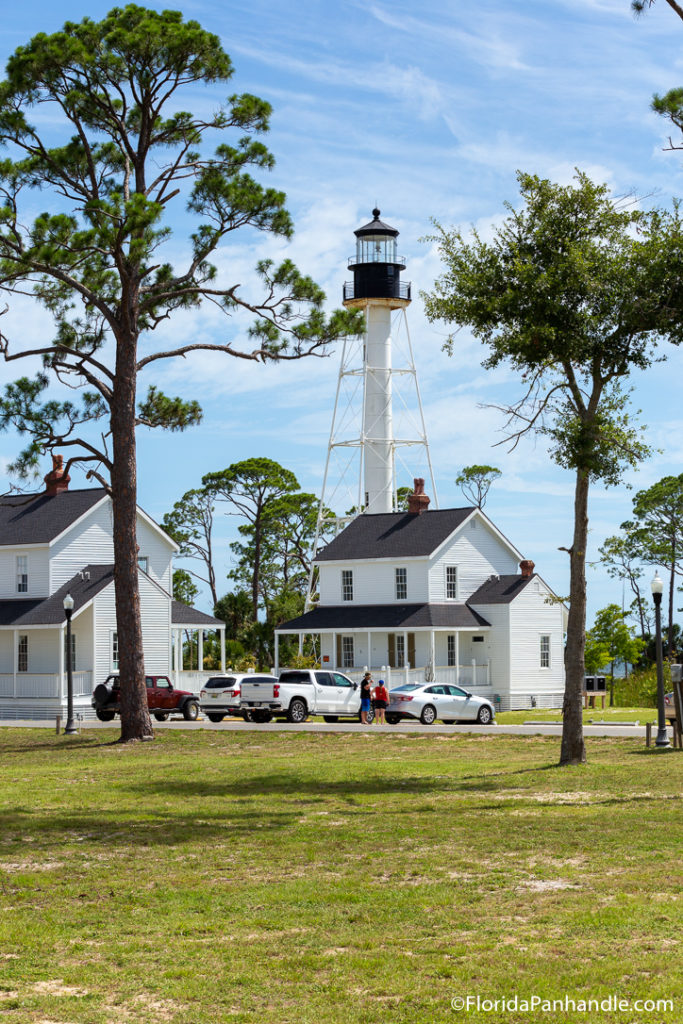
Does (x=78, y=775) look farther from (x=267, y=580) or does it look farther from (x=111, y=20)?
(x=267, y=580)

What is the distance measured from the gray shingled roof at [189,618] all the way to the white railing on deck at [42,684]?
18.8ft

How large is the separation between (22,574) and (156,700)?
32.7 ft

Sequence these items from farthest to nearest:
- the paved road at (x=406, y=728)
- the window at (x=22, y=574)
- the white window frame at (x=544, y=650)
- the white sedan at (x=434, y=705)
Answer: the white window frame at (x=544, y=650), the window at (x=22, y=574), the white sedan at (x=434, y=705), the paved road at (x=406, y=728)

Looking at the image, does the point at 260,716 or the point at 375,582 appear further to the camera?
the point at 375,582

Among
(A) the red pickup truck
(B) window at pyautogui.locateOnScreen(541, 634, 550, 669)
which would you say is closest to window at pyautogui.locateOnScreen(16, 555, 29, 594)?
(A) the red pickup truck

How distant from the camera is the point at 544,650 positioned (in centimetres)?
5381

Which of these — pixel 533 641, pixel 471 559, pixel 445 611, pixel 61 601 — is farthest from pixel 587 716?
pixel 61 601

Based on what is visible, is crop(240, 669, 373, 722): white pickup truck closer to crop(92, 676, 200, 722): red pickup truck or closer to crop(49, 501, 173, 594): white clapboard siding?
crop(92, 676, 200, 722): red pickup truck

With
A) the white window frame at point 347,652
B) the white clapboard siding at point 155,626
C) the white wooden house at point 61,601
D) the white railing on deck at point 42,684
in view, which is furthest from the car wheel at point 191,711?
the white window frame at point 347,652

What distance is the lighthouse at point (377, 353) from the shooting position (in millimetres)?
58344

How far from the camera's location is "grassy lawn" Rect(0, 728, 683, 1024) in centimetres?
784

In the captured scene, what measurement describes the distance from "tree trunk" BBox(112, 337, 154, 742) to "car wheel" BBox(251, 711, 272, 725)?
9115 mm

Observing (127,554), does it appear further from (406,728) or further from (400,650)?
(400,650)

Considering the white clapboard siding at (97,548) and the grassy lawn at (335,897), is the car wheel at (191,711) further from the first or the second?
the grassy lawn at (335,897)
